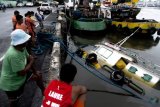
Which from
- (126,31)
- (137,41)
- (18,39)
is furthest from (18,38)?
(126,31)

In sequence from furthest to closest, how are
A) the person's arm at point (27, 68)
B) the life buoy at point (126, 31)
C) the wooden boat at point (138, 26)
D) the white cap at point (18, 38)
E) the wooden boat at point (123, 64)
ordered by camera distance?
the life buoy at point (126, 31) < the wooden boat at point (138, 26) < the wooden boat at point (123, 64) < the person's arm at point (27, 68) < the white cap at point (18, 38)

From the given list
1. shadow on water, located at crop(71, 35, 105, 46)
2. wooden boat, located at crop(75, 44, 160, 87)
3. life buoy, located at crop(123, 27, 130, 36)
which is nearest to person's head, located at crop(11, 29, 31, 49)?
wooden boat, located at crop(75, 44, 160, 87)

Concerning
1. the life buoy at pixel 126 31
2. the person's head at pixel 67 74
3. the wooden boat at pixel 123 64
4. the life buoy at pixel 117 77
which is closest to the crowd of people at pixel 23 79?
the person's head at pixel 67 74

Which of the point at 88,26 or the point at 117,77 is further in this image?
the point at 88,26

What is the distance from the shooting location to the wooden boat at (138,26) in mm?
30433

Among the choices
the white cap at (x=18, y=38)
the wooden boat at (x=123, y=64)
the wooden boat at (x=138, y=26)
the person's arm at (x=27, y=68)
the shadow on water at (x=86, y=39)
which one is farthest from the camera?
the wooden boat at (x=138, y=26)

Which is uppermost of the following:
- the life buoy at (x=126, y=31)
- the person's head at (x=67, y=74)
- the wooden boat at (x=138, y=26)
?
the person's head at (x=67, y=74)

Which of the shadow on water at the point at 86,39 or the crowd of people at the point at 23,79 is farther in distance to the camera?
the shadow on water at the point at 86,39

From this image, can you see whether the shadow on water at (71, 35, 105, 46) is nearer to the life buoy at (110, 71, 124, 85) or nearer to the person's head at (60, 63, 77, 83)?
the life buoy at (110, 71, 124, 85)

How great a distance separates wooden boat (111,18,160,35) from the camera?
99.8ft

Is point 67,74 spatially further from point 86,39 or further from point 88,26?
point 86,39

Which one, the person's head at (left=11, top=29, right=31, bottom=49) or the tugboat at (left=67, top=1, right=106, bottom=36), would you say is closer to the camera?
the person's head at (left=11, top=29, right=31, bottom=49)

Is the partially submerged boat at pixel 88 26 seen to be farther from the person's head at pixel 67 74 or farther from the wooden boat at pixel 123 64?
the person's head at pixel 67 74

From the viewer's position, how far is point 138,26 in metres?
31.2
